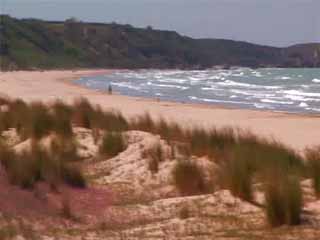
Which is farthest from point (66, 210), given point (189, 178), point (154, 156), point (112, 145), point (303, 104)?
point (303, 104)

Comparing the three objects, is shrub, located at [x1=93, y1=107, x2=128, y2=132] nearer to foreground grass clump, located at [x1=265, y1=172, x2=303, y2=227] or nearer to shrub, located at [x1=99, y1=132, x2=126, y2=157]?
shrub, located at [x1=99, y1=132, x2=126, y2=157]

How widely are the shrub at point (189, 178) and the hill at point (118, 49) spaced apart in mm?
83455

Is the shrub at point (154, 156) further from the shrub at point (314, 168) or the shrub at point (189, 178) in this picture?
the shrub at point (314, 168)

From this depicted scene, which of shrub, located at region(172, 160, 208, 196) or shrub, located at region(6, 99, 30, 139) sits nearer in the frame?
shrub, located at region(172, 160, 208, 196)

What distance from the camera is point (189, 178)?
391 inches

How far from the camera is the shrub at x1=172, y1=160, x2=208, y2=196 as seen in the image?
977cm

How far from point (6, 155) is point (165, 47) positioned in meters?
137

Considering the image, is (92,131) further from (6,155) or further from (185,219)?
(185,219)

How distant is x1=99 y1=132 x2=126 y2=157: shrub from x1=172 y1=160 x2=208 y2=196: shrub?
Answer: 8.56ft

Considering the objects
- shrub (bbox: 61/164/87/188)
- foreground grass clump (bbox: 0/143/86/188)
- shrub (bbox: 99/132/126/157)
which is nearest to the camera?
foreground grass clump (bbox: 0/143/86/188)

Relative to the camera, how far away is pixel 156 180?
1083cm

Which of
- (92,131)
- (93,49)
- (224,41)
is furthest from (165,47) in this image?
(92,131)

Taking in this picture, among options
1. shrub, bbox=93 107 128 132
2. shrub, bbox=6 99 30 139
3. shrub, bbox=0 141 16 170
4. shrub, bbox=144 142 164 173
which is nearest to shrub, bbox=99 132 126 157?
shrub, bbox=144 142 164 173

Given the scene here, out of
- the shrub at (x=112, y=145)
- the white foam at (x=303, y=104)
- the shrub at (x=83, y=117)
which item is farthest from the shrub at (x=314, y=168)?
the white foam at (x=303, y=104)
